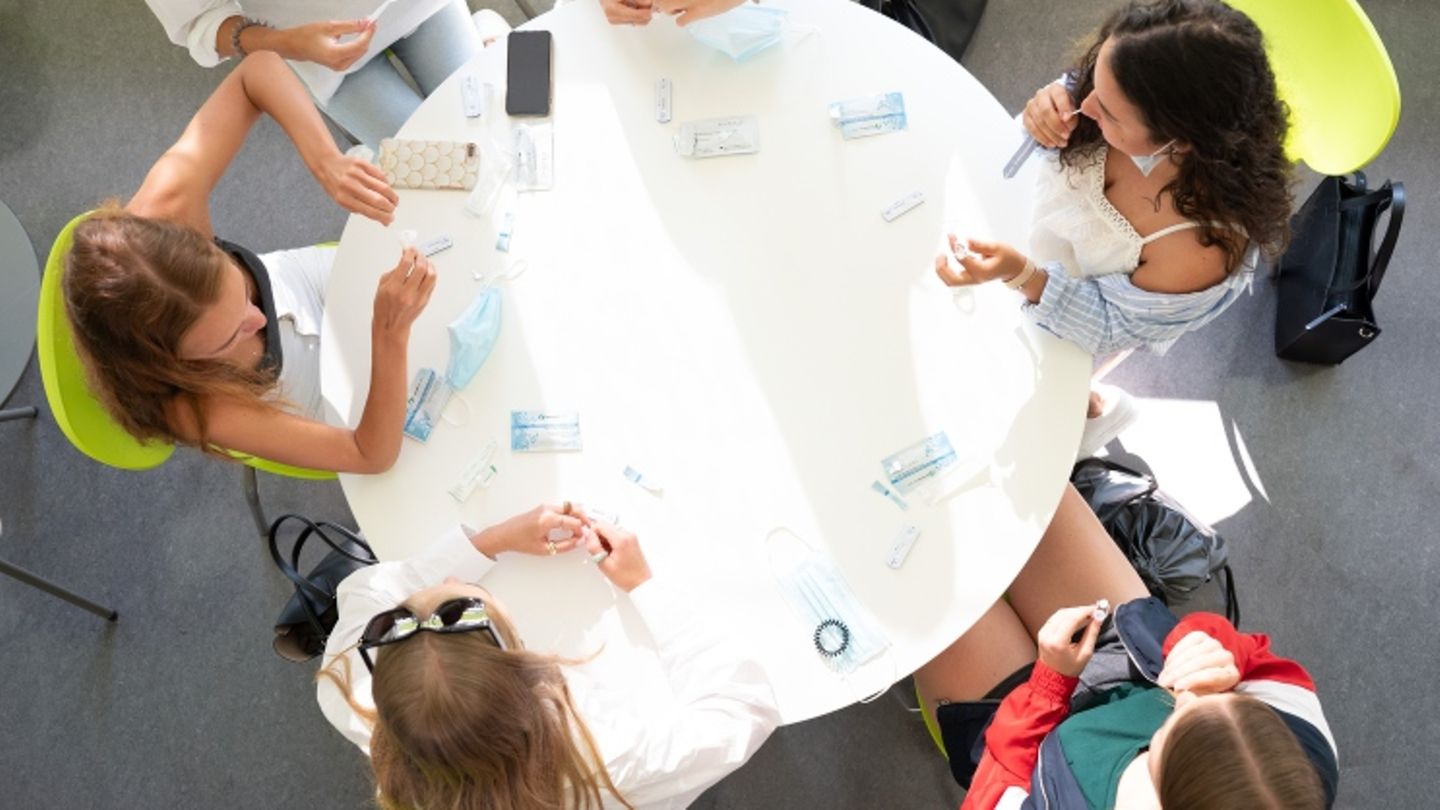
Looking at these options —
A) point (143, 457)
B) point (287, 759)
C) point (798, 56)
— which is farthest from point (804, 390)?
point (287, 759)

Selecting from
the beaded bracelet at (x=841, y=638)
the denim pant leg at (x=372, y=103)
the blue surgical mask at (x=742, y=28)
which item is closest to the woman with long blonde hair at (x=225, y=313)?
the denim pant leg at (x=372, y=103)

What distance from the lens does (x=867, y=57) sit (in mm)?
1974

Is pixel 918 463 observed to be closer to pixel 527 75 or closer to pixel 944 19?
pixel 527 75

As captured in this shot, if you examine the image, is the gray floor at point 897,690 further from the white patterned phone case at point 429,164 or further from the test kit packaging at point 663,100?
the test kit packaging at point 663,100

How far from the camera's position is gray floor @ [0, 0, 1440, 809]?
99.0 inches

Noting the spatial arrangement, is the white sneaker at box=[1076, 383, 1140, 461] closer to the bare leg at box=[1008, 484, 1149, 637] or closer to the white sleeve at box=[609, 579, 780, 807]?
the bare leg at box=[1008, 484, 1149, 637]

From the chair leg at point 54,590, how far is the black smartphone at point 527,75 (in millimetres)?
1643

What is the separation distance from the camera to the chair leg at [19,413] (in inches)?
109

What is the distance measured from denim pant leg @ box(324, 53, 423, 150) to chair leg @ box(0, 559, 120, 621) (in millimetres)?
1317

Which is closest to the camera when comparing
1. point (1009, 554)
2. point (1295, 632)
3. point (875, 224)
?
point (1009, 554)

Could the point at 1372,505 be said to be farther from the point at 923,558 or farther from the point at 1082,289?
the point at 923,558

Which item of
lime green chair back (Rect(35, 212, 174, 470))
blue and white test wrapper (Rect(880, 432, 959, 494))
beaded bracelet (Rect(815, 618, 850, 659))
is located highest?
lime green chair back (Rect(35, 212, 174, 470))

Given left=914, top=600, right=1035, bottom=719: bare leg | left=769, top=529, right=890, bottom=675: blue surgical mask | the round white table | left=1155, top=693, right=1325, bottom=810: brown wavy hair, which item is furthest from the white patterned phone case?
left=1155, top=693, right=1325, bottom=810: brown wavy hair

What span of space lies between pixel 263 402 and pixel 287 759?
1.26m
